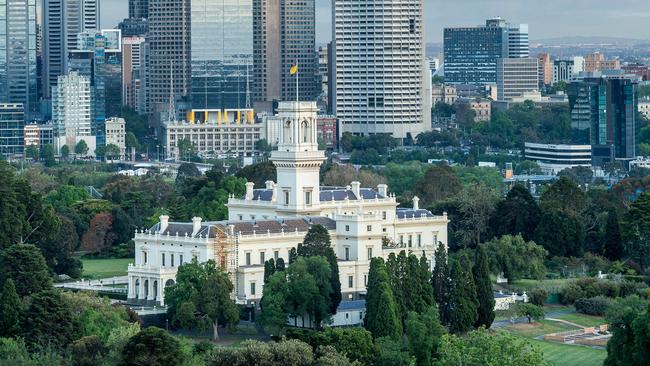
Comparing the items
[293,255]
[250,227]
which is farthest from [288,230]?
[293,255]

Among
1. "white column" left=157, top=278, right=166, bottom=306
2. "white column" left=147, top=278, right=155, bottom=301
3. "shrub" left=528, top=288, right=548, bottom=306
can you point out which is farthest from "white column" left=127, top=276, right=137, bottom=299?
"shrub" left=528, top=288, right=548, bottom=306

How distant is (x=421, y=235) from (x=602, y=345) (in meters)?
18.5

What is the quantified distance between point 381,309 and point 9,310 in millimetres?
13588

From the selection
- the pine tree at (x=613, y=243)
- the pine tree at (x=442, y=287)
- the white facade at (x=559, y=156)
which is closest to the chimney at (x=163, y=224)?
the pine tree at (x=442, y=287)

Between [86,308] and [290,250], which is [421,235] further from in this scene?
[86,308]

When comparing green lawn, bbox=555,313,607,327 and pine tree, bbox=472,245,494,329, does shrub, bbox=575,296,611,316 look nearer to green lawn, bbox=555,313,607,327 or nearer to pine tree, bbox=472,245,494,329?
green lawn, bbox=555,313,607,327

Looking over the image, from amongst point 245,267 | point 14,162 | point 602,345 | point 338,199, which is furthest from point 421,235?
point 14,162

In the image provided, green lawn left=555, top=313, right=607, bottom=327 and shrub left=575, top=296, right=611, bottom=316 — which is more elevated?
shrub left=575, top=296, right=611, bottom=316

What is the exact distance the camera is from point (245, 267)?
87.9 m

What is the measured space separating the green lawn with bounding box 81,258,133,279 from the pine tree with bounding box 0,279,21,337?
69.1 feet

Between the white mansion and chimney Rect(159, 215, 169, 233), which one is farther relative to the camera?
chimney Rect(159, 215, 169, 233)

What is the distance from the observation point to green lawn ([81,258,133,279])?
99.9 m

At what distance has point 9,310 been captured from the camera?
253 feet

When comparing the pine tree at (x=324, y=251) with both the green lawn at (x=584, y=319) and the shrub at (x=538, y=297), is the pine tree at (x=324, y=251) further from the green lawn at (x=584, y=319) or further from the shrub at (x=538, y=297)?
the green lawn at (x=584, y=319)
